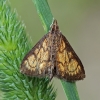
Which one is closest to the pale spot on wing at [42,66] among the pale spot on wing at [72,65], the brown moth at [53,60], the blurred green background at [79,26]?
the brown moth at [53,60]

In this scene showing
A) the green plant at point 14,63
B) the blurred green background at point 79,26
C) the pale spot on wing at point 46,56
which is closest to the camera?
the green plant at point 14,63

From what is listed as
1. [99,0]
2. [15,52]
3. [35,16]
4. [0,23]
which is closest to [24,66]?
[15,52]

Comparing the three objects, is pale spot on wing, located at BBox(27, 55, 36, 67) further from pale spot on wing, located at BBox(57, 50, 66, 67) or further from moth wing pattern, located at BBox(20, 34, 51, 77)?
pale spot on wing, located at BBox(57, 50, 66, 67)

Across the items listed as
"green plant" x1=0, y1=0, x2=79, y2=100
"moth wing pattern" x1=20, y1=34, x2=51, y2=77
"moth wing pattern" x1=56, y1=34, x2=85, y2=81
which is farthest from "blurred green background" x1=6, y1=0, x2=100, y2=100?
"green plant" x1=0, y1=0, x2=79, y2=100

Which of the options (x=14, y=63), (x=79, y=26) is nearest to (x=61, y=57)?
(x=14, y=63)

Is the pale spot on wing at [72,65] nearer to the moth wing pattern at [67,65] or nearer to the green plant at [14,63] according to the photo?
the moth wing pattern at [67,65]

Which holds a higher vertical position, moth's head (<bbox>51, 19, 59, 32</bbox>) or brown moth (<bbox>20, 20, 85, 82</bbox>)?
moth's head (<bbox>51, 19, 59, 32</bbox>)
